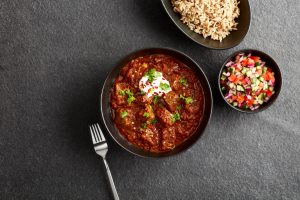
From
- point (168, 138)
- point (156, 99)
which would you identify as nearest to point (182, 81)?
point (156, 99)

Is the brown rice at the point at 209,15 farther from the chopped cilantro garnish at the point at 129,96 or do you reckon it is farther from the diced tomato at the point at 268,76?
the chopped cilantro garnish at the point at 129,96

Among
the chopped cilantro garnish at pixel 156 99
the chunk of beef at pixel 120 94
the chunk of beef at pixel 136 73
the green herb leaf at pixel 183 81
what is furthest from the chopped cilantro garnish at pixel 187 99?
the chunk of beef at pixel 120 94

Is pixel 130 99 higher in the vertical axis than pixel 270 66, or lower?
lower

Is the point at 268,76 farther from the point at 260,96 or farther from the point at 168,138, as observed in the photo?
the point at 168,138

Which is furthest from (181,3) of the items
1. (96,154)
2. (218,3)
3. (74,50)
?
(96,154)

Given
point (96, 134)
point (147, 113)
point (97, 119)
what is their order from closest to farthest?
point (147, 113) → point (96, 134) → point (97, 119)

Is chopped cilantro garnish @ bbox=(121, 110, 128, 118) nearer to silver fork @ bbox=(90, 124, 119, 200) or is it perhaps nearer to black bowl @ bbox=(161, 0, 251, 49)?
silver fork @ bbox=(90, 124, 119, 200)

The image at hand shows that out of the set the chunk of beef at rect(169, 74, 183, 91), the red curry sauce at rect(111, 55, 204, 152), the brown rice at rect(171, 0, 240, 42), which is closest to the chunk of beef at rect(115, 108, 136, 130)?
the red curry sauce at rect(111, 55, 204, 152)
